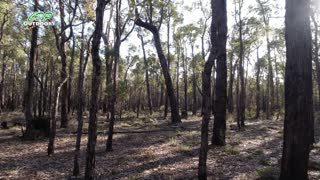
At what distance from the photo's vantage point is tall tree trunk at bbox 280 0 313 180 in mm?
6602

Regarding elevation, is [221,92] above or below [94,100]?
above

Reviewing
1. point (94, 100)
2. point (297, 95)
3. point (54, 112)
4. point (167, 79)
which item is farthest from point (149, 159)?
point (167, 79)

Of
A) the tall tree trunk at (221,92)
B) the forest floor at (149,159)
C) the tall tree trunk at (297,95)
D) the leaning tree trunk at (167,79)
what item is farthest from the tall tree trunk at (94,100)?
the leaning tree trunk at (167,79)

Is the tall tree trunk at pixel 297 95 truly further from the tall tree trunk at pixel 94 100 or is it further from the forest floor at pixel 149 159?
the tall tree trunk at pixel 94 100

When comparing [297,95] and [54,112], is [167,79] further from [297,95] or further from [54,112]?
[297,95]

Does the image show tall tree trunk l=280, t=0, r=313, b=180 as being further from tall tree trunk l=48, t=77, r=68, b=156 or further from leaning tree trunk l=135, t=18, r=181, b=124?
leaning tree trunk l=135, t=18, r=181, b=124

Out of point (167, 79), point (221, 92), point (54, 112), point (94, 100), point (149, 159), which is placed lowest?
point (149, 159)

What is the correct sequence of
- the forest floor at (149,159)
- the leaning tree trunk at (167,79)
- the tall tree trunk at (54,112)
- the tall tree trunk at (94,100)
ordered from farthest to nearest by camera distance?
the leaning tree trunk at (167,79)
the tall tree trunk at (54,112)
the forest floor at (149,159)
the tall tree trunk at (94,100)

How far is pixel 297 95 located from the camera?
6.61 metres

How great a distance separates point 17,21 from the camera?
27219 mm

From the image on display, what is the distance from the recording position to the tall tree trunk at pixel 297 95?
21.7 ft

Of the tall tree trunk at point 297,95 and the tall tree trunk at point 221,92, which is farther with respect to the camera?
the tall tree trunk at point 221,92

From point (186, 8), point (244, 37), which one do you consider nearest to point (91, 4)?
point (244, 37)

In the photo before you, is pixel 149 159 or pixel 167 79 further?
pixel 167 79
